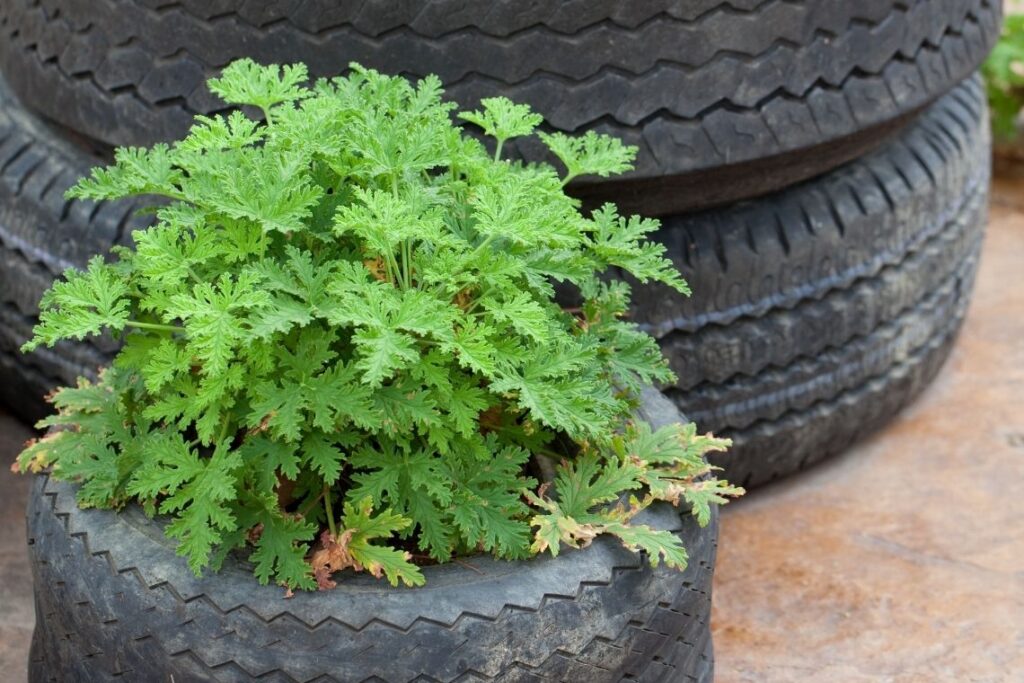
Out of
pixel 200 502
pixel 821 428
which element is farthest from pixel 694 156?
pixel 200 502

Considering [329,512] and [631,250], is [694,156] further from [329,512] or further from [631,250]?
[329,512]

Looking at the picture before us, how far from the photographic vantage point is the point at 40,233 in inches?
114

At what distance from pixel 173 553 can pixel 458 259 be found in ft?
1.80

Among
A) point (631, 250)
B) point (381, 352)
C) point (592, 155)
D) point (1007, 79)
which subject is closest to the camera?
point (381, 352)

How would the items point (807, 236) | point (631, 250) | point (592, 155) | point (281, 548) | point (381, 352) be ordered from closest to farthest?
1. point (381, 352)
2. point (281, 548)
3. point (631, 250)
4. point (592, 155)
5. point (807, 236)

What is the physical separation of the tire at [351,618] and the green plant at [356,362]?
4 centimetres

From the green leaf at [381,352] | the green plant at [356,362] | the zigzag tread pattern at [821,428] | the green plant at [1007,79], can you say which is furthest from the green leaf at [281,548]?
the green plant at [1007,79]

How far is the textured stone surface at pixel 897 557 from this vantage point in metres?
2.66

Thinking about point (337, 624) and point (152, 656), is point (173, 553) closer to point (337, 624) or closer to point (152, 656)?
point (152, 656)

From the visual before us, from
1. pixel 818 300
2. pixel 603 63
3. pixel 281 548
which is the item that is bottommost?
pixel 281 548

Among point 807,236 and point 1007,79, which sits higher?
point 1007,79

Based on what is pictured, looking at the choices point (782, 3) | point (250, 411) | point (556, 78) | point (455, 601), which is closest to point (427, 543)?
point (455, 601)

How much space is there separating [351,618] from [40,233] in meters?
1.40

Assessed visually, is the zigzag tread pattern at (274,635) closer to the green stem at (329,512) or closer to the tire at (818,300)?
the green stem at (329,512)
